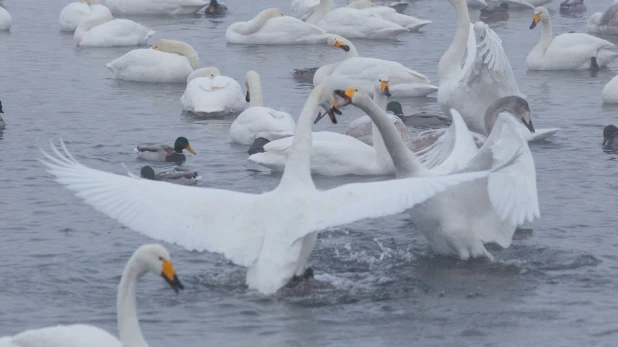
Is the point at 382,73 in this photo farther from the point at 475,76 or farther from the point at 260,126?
the point at 260,126

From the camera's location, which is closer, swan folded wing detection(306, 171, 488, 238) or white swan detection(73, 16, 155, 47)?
swan folded wing detection(306, 171, 488, 238)

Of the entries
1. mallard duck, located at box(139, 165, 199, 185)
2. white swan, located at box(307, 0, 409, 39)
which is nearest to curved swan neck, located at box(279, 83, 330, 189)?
mallard duck, located at box(139, 165, 199, 185)

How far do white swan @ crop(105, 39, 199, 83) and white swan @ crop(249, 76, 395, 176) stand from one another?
5550 millimetres

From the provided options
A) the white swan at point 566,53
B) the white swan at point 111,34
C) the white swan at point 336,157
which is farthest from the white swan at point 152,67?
the white swan at point 336,157

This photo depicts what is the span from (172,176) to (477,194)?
3.10 metres

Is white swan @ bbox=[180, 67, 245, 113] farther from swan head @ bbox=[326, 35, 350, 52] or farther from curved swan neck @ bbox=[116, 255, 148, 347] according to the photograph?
curved swan neck @ bbox=[116, 255, 148, 347]

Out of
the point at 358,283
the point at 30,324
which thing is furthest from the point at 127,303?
the point at 358,283

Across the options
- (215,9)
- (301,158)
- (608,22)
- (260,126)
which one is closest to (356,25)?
(215,9)

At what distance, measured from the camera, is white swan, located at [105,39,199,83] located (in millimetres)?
17844

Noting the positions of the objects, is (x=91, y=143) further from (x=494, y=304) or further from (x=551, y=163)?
(x=494, y=304)

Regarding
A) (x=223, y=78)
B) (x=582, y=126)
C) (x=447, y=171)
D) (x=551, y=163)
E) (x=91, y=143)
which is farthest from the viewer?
(x=223, y=78)

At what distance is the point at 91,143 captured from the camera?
1382 centimetres

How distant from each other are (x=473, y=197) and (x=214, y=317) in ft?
7.94

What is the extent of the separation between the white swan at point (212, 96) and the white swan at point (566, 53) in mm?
4898
